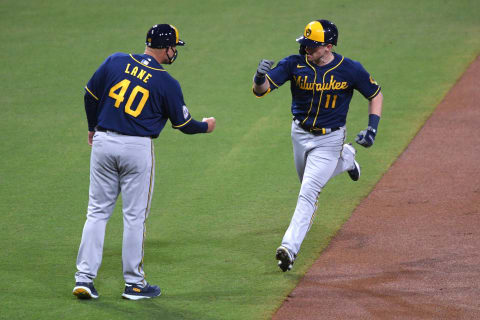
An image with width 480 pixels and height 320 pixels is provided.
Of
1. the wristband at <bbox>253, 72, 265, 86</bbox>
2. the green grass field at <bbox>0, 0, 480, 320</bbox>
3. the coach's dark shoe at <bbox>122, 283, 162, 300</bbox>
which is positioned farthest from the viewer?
the wristband at <bbox>253, 72, 265, 86</bbox>

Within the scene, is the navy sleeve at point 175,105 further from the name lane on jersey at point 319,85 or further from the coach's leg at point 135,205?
the name lane on jersey at point 319,85

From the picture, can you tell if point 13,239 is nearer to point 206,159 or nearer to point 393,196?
point 206,159

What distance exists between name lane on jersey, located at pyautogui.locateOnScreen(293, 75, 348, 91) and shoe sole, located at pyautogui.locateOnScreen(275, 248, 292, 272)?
1380mm

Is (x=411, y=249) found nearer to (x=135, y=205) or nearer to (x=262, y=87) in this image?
(x=262, y=87)

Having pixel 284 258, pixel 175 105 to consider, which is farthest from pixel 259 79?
pixel 284 258

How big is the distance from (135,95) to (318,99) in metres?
1.69

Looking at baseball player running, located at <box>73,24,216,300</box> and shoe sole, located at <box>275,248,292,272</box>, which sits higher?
baseball player running, located at <box>73,24,216,300</box>

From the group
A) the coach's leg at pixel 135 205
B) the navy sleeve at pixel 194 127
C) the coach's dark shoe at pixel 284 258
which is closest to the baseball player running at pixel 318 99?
the coach's dark shoe at pixel 284 258

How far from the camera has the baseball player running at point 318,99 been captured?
6461 mm

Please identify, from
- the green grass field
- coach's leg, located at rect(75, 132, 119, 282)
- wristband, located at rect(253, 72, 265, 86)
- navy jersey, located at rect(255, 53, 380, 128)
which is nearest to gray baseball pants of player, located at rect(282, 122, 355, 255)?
navy jersey, located at rect(255, 53, 380, 128)

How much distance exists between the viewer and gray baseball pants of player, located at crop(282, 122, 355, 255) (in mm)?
6355

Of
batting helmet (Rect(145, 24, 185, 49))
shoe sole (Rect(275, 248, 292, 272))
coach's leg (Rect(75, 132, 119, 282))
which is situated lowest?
shoe sole (Rect(275, 248, 292, 272))

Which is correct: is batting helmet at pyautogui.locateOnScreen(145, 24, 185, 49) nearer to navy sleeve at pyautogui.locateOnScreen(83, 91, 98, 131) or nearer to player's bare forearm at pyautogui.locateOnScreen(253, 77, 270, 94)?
navy sleeve at pyautogui.locateOnScreen(83, 91, 98, 131)

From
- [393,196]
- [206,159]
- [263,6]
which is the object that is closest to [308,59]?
[393,196]
